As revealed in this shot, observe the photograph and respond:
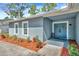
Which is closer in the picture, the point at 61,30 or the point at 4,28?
the point at 61,30

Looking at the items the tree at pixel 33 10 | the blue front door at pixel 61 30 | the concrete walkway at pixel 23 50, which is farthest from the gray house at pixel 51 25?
the concrete walkway at pixel 23 50

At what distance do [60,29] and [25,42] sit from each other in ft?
3.31

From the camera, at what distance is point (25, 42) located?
450cm

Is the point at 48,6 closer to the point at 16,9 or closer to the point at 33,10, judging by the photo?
the point at 33,10

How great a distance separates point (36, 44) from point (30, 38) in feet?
0.76

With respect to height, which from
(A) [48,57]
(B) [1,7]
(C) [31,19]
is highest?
(B) [1,7]

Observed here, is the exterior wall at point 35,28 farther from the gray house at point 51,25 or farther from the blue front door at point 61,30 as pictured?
the blue front door at point 61,30

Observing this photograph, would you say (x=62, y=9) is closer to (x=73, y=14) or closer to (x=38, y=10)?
(x=73, y=14)

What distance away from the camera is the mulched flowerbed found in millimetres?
4426

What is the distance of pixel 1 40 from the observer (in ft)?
14.9

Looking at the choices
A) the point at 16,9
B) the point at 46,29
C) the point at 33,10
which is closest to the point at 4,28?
the point at 16,9

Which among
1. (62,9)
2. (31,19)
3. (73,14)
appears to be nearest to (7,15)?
(31,19)

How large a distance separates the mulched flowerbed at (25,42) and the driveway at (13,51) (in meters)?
0.10

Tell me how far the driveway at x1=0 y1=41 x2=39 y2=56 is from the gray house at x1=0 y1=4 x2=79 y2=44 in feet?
1.09
